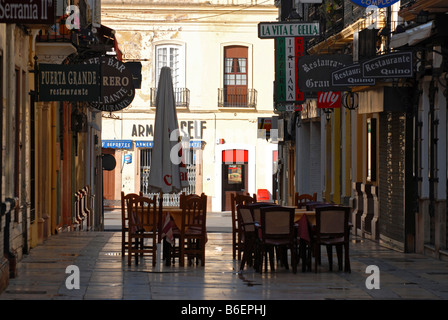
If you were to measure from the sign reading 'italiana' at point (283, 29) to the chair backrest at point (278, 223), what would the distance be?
22.0 ft

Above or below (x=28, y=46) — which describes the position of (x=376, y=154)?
below

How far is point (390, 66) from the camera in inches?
676

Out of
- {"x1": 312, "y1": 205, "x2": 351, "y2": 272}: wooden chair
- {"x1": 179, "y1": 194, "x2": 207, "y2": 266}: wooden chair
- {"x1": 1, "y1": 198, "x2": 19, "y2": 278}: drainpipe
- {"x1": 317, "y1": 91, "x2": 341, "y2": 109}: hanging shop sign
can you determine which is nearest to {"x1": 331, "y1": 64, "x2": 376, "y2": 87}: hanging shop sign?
{"x1": 312, "y1": 205, "x2": 351, "y2": 272}: wooden chair

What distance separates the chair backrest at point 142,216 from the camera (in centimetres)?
1589

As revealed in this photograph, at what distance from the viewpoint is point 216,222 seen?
124 feet

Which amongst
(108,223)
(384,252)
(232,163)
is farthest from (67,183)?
(232,163)

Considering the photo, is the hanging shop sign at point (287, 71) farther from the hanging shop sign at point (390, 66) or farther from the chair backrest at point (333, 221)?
the chair backrest at point (333, 221)

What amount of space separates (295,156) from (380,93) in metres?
14.6

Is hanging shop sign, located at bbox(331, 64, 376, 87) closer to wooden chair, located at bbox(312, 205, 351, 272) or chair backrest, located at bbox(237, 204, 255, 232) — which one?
chair backrest, located at bbox(237, 204, 255, 232)

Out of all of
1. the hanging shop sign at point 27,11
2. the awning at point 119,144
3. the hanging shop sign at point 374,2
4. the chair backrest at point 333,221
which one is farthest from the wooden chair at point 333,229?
the awning at point 119,144

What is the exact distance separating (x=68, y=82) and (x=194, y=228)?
3247 millimetres

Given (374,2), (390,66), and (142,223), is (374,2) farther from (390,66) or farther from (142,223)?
(142,223)

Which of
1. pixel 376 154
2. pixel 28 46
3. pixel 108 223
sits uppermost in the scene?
pixel 28 46

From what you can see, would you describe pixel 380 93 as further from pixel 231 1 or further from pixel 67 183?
pixel 231 1
